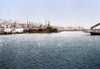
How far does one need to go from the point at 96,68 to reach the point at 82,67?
5.21ft

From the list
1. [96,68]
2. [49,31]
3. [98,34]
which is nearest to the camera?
[96,68]

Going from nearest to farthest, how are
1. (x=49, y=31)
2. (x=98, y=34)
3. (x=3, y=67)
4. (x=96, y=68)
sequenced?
(x=96, y=68), (x=3, y=67), (x=98, y=34), (x=49, y=31)

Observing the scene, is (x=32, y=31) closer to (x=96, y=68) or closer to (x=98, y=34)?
(x=98, y=34)

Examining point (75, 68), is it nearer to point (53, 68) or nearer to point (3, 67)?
point (53, 68)

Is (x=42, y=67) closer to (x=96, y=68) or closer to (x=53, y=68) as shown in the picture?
(x=53, y=68)

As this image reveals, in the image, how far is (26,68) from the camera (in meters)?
18.9

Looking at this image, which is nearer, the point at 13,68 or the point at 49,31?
the point at 13,68

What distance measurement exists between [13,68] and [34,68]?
252cm

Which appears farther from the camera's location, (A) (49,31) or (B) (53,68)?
(A) (49,31)

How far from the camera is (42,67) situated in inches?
750

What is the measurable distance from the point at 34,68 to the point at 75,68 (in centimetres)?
480

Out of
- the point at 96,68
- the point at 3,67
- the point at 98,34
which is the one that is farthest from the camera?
the point at 98,34

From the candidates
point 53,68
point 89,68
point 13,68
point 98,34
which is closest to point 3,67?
point 13,68

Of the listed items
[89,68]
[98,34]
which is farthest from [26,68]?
[98,34]
